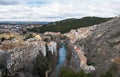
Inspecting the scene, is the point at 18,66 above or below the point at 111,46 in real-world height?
below

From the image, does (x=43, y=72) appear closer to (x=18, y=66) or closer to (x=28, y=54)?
(x=18, y=66)

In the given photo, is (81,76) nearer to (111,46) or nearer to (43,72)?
(111,46)

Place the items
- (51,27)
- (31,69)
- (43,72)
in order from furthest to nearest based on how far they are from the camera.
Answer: (51,27) → (31,69) → (43,72)

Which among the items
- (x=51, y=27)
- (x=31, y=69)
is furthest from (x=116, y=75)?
(x=51, y=27)

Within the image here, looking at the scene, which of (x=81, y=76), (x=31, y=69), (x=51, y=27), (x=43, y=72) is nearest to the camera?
(x=81, y=76)

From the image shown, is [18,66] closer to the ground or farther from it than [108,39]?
closer to the ground

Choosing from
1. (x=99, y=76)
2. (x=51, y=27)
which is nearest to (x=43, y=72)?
(x=99, y=76)

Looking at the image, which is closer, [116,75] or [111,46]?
[116,75]

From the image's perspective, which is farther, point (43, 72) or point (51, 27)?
point (51, 27)

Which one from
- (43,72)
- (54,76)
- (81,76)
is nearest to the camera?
(81,76)
